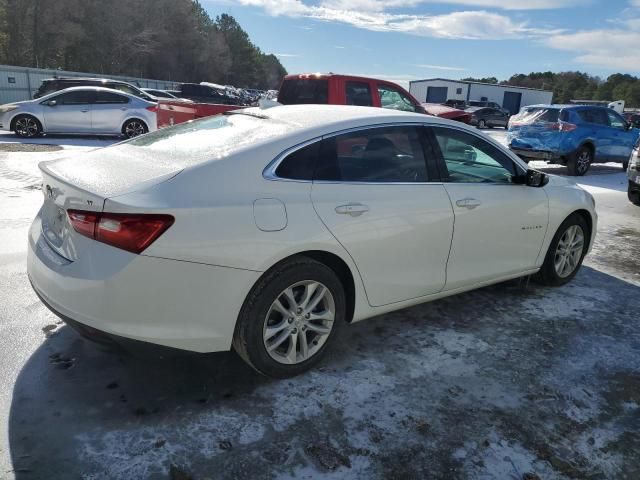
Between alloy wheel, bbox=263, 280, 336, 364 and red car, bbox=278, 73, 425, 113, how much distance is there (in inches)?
237

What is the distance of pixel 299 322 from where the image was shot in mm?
3025

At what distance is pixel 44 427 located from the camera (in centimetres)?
254

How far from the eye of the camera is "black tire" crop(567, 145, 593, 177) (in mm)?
12359

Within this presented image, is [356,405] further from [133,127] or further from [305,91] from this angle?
[133,127]

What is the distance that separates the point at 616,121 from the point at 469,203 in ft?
39.8

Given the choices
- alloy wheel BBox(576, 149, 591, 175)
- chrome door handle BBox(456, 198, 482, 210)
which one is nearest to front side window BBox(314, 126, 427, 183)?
chrome door handle BBox(456, 198, 482, 210)

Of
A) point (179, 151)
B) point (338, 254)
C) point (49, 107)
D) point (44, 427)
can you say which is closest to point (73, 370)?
point (44, 427)

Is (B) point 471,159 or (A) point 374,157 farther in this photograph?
(B) point 471,159

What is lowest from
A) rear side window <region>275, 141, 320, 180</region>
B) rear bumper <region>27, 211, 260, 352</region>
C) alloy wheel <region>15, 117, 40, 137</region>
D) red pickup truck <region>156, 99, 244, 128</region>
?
rear bumper <region>27, 211, 260, 352</region>

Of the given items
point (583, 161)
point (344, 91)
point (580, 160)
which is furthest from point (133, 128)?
point (583, 161)

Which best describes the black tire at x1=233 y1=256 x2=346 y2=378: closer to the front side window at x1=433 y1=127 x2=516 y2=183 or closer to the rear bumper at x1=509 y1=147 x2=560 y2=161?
the front side window at x1=433 y1=127 x2=516 y2=183

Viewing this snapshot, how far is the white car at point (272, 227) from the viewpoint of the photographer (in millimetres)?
2510

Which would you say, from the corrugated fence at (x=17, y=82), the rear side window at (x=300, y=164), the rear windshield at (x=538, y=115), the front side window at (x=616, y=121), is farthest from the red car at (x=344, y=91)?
the corrugated fence at (x=17, y=82)

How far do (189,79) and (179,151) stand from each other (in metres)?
73.9
